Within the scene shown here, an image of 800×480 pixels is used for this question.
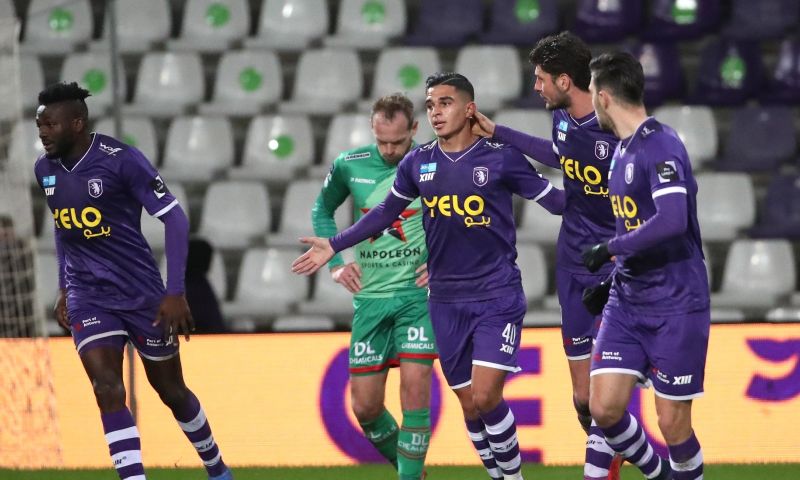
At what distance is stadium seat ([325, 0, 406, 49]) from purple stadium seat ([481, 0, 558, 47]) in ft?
2.51

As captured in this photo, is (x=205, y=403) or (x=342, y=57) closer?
(x=205, y=403)

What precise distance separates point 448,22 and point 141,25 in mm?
2665

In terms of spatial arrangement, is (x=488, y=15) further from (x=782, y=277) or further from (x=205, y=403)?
(x=205, y=403)

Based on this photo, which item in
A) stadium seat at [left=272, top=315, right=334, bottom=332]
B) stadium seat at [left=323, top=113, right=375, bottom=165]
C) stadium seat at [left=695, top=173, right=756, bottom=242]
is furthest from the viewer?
stadium seat at [left=323, top=113, right=375, bottom=165]

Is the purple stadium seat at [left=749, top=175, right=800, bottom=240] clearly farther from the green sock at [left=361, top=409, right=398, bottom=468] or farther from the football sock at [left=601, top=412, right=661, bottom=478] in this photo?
the football sock at [left=601, top=412, right=661, bottom=478]

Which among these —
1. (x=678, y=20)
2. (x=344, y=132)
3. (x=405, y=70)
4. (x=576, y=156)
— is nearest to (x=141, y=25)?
(x=344, y=132)

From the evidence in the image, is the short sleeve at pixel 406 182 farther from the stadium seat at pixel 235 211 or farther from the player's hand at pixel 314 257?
the stadium seat at pixel 235 211

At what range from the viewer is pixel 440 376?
8.32 m

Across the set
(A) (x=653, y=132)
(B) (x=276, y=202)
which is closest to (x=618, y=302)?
(A) (x=653, y=132)

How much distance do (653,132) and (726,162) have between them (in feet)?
17.7

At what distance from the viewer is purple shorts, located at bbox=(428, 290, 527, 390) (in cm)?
632

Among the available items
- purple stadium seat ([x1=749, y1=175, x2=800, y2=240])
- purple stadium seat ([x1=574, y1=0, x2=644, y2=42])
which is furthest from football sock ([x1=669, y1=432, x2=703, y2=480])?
purple stadium seat ([x1=574, y1=0, x2=644, y2=42])

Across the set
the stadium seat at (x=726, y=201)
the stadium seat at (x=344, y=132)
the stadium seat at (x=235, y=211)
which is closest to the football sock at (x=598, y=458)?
the stadium seat at (x=726, y=201)

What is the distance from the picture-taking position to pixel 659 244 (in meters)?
5.53
